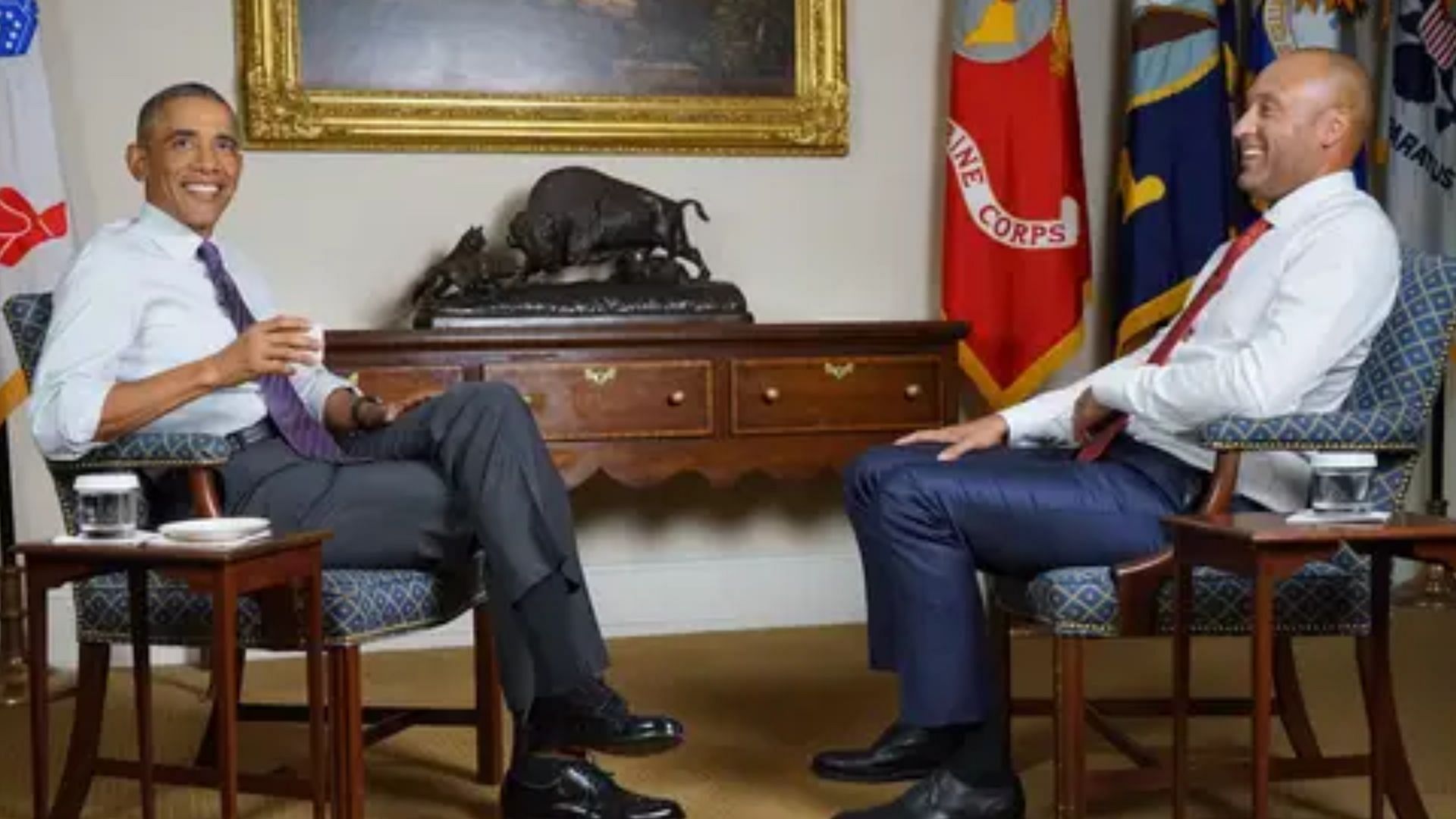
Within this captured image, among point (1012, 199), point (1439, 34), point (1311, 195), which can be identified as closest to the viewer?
point (1311, 195)

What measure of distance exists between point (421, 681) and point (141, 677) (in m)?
1.50

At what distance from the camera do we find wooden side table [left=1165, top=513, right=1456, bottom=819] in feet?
6.93

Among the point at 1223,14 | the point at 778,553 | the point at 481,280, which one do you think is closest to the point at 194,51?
the point at 481,280

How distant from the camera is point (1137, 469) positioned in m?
2.59

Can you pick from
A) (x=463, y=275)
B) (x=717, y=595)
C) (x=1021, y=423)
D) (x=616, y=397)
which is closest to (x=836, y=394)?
(x=616, y=397)

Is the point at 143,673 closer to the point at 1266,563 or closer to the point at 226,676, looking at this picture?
the point at 226,676

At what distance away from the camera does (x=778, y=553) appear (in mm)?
4578

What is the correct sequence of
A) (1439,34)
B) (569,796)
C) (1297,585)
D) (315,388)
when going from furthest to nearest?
(1439,34) < (315,388) < (569,796) < (1297,585)

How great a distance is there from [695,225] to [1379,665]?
2.39 meters

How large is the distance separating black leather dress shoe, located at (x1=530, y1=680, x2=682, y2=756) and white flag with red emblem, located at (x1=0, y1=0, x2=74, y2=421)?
6.01 feet

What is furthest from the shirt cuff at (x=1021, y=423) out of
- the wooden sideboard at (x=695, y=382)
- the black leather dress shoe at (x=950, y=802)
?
the wooden sideboard at (x=695, y=382)

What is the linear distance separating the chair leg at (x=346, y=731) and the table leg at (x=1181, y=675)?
114cm

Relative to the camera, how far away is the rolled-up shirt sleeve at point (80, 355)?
245 centimetres

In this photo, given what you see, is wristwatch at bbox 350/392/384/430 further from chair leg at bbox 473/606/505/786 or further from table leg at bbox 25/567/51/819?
table leg at bbox 25/567/51/819
